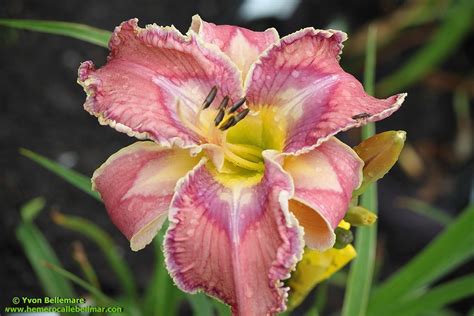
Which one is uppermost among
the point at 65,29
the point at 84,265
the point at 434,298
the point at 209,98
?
the point at 65,29

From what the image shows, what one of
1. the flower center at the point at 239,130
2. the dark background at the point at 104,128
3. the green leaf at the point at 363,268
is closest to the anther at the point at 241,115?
the flower center at the point at 239,130

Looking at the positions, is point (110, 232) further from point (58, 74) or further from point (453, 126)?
point (453, 126)

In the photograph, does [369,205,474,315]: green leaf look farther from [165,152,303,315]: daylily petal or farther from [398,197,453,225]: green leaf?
[398,197,453,225]: green leaf

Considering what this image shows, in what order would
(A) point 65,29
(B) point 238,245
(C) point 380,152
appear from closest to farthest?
(B) point 238,245 < (C) point 380,152 < (A) point 65,29

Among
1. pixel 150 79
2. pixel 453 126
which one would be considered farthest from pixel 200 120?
pixel 453 126

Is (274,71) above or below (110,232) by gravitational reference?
above

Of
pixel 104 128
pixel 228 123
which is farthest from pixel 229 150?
pixel 104 128

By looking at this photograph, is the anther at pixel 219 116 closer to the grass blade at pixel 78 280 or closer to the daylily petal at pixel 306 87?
the daylily petal at pixel 306 87

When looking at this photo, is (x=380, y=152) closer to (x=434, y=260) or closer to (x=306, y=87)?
(x=306, y=87)
